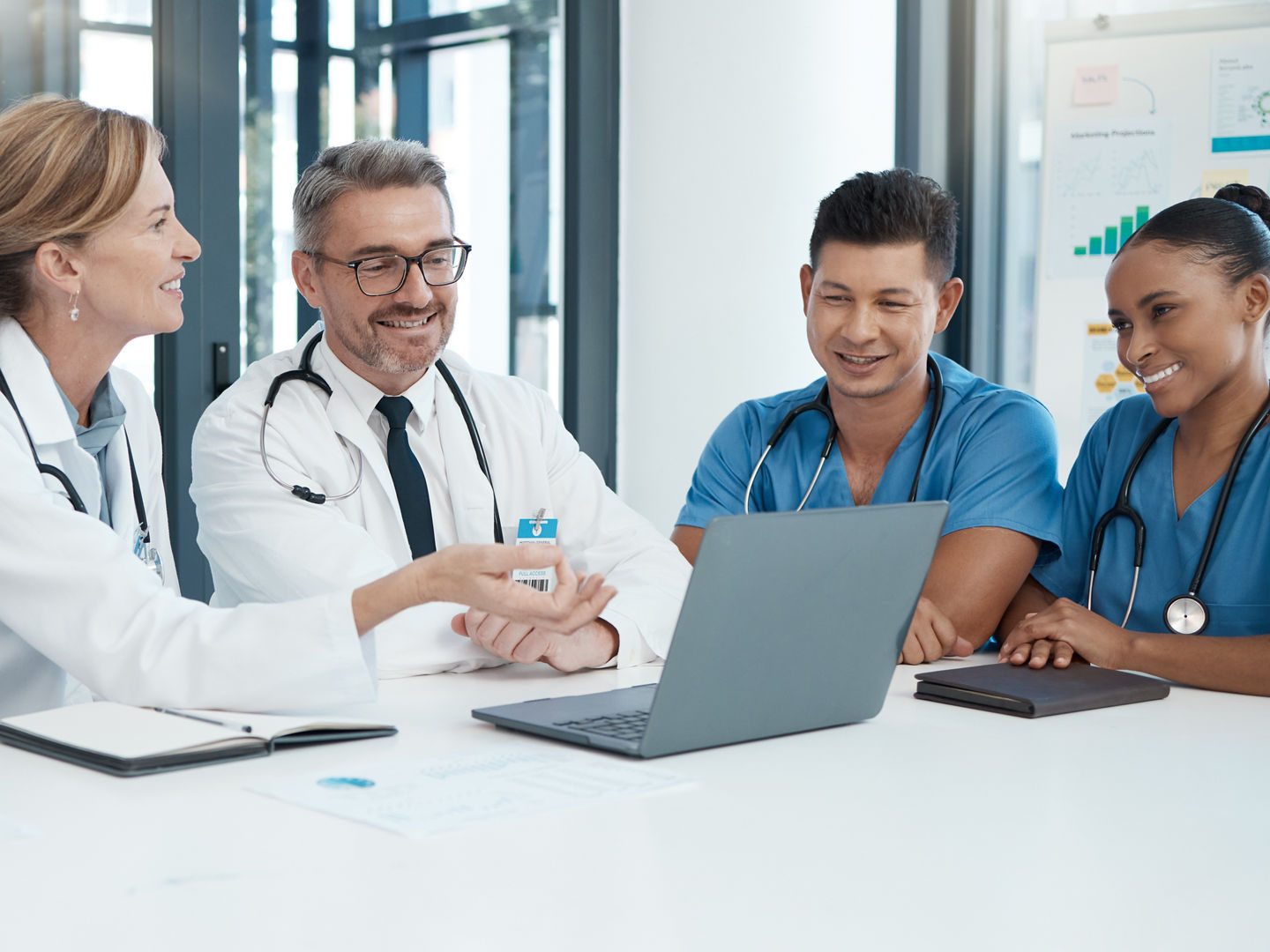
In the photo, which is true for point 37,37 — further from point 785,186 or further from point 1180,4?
point 1180,4

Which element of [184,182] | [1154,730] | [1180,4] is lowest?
[1154,730]

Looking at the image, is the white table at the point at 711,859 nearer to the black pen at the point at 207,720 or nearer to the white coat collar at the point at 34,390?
the black pen at the point at 207,720

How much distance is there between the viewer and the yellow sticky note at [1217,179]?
308cm

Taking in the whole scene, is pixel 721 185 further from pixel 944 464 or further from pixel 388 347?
pixel 388 347

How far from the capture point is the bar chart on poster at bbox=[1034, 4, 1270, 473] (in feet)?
10.1

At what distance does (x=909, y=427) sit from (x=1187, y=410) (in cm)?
46

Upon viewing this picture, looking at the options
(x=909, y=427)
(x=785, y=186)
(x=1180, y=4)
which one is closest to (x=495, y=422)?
(x=909, y=427)

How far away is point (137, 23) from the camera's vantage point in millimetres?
2637

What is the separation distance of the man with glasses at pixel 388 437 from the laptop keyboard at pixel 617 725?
16.8 inches

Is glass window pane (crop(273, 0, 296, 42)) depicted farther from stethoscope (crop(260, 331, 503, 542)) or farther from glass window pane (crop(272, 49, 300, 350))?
stethoscope (crop(260, 331, 503, 542))

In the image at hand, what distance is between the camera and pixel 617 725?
1.21 metres

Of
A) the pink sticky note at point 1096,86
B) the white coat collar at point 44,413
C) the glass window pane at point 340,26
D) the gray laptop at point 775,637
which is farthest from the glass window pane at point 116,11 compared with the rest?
the pink sticky note at point 1096,86

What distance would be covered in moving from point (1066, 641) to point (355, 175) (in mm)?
1245

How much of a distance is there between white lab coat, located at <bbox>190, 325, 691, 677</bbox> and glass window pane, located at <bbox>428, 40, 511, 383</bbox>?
1.42 meters
